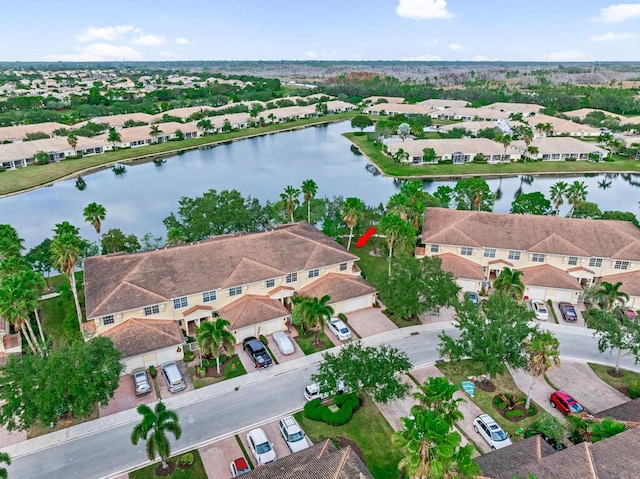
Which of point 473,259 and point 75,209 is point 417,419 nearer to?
point 473,259

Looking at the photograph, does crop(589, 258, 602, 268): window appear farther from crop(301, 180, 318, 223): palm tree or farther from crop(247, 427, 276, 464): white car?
crop(247, 427, 276, 464): white car

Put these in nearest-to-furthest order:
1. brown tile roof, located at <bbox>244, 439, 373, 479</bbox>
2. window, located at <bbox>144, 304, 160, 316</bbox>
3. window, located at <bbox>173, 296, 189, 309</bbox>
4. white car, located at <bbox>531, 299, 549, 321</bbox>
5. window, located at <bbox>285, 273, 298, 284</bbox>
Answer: brown tile roof, located at <bbox>244, 439, 373, 479</bbox>, window, located at <bbox>144, 304, 160, 316</bbox>, window, located at <bbox>173, 296, 189, 309</bbox>, white car, located at <bbox>531, 299, 549, 321</bbox>, window, located at <bbox>285, 273, 298, 284</bbox>

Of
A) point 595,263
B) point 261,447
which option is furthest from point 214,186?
point 261,447

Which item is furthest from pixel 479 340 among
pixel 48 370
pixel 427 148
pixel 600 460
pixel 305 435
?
pixel 427 148

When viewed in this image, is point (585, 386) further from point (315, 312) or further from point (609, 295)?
point (315, 312)

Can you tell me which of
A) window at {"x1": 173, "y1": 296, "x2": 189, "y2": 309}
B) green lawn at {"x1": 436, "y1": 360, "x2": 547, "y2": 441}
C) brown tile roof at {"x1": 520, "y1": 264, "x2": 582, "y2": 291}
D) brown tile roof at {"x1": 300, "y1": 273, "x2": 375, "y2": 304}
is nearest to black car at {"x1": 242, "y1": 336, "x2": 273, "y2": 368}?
window at {"x1": 173, "y1": 296, "x2": 189, "y2": 309}
